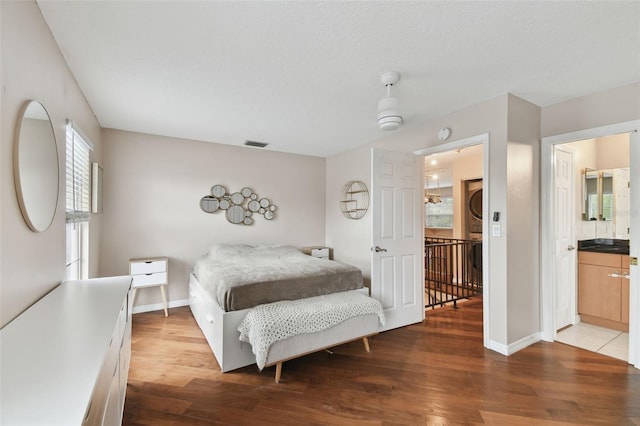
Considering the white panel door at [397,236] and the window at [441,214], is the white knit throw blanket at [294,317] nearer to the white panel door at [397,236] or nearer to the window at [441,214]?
the white panel door at [397,236]

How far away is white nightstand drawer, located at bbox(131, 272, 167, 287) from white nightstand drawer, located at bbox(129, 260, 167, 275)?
0.05 meters

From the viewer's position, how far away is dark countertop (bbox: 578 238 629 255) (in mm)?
3076

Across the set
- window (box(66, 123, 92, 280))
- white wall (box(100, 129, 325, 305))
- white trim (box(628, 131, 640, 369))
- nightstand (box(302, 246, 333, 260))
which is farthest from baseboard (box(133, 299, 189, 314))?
white trim (box(628, 131, 640, 369))

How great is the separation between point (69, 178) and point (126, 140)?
5.95 ft

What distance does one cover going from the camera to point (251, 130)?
11.6 ft

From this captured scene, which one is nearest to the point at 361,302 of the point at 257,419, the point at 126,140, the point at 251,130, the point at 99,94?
the point at 257,419

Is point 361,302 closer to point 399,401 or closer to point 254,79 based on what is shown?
point 399,401

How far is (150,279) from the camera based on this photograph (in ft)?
11.3

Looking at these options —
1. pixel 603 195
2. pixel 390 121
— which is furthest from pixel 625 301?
pixel 390 121

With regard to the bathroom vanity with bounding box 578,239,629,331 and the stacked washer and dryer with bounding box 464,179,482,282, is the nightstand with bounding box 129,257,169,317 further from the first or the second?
the stacked washer and dryer with bounding box 464,179,482,282

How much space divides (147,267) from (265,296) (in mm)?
1957

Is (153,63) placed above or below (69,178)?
above

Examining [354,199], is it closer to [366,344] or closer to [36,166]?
[366,344]

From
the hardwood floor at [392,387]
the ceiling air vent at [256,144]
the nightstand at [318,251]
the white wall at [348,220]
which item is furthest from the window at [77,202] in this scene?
the white wall at [348,220]
